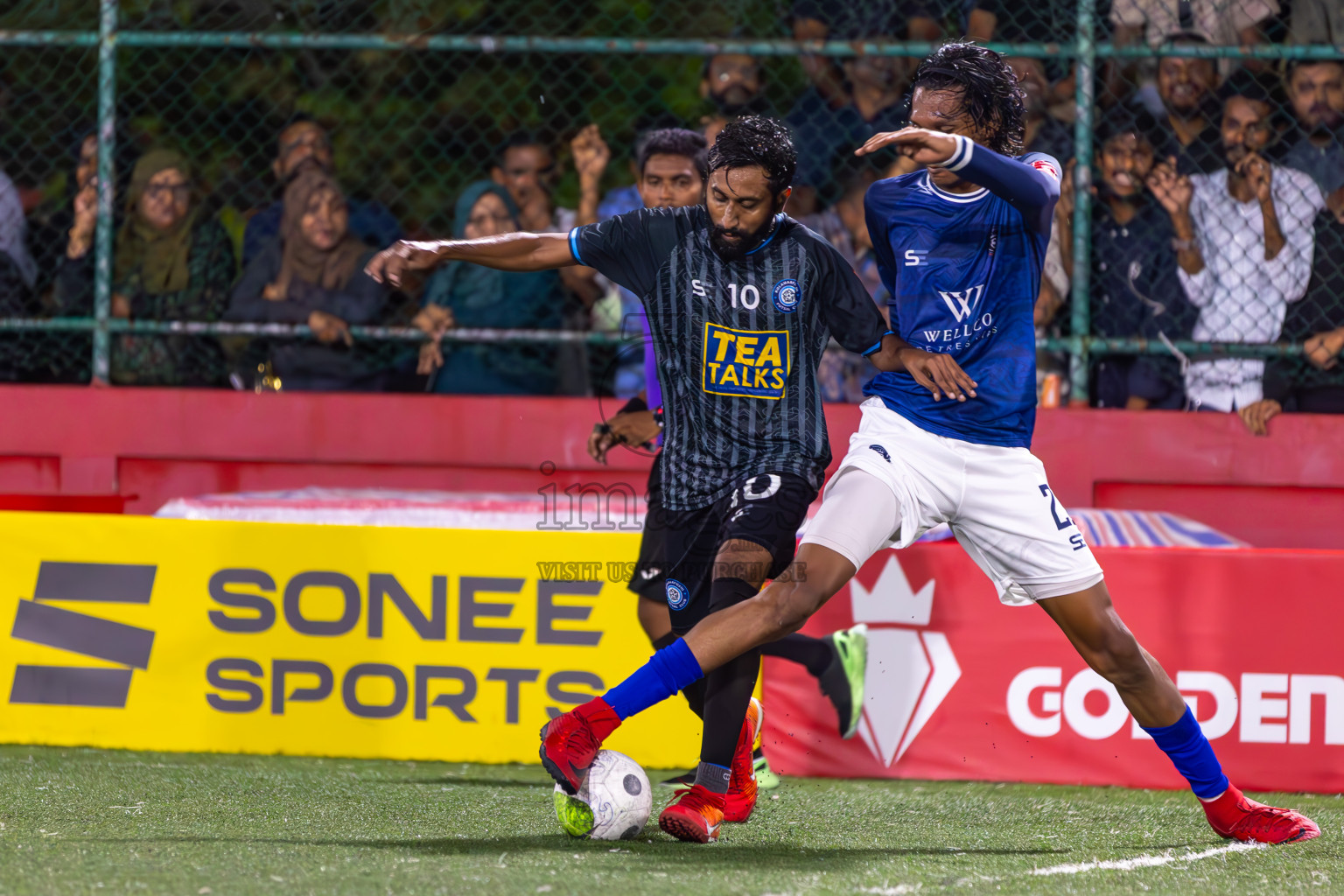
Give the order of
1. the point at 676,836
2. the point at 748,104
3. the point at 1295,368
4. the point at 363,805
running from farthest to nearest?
the point at 748,104
the point at 1295,368
the point at 363,805
the point at 676,836

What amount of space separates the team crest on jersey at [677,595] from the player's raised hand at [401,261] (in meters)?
1.03

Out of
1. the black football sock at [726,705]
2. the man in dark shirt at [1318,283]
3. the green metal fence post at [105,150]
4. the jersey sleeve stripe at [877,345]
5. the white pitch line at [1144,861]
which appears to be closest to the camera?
the white pitch line at [1144,861]

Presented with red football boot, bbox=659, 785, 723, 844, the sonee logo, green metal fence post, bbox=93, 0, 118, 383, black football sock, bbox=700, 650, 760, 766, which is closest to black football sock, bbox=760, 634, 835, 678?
black football sock, bbox=700, 650, 760, 766

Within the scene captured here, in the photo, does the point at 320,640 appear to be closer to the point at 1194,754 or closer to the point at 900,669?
the point at 900,669

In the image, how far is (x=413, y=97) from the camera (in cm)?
732

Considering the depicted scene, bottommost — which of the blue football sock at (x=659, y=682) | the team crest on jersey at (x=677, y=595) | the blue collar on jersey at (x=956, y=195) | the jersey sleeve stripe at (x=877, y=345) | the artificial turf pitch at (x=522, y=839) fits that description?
the artificial turf pitch at (x=522, y=839)

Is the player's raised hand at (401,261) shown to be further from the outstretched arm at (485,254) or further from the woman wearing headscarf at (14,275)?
the woman wearing headscarf at (14,275)

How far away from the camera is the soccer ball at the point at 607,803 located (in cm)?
347

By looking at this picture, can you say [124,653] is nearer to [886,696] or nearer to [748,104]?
[886,696]

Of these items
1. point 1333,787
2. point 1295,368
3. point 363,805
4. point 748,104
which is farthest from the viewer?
point 748,104

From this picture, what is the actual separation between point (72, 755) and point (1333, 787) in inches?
157

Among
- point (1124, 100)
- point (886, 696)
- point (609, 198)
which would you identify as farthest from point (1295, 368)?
point (609, 198)

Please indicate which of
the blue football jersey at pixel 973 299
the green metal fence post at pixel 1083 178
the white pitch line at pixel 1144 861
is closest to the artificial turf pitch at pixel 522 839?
the white pitch line at pixel 1144 861

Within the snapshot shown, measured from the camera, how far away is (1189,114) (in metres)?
5.94
